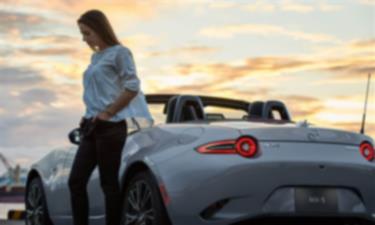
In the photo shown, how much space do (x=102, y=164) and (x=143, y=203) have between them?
539 mm

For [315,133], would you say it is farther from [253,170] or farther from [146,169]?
[146,169]

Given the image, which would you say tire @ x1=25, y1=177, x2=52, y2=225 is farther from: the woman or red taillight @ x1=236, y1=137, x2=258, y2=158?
red taillight @ x1=236, y1=137, x2=258, y2=158

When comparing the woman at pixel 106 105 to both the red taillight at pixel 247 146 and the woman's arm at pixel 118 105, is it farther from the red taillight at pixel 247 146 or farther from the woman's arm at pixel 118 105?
the red taillight at pixel 247 146

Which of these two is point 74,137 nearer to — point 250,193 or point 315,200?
point 250,193

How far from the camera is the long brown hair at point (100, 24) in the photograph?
20.7 feet

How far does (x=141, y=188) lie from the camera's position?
6.62 meters

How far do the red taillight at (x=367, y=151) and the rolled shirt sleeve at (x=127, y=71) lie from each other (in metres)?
1.87

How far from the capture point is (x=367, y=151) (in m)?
6.70

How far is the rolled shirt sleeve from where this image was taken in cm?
616

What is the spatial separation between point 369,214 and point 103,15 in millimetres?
2545

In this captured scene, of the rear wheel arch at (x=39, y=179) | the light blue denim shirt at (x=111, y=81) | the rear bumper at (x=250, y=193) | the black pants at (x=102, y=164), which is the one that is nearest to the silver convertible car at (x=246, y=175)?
the rear bumper at (x=250, y=193)

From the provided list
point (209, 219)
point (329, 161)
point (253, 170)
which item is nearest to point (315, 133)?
point (329, 161)

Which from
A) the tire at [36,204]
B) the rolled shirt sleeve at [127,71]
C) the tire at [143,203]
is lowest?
the tire at [36,204]

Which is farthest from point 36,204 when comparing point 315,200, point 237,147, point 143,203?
point 315,200
